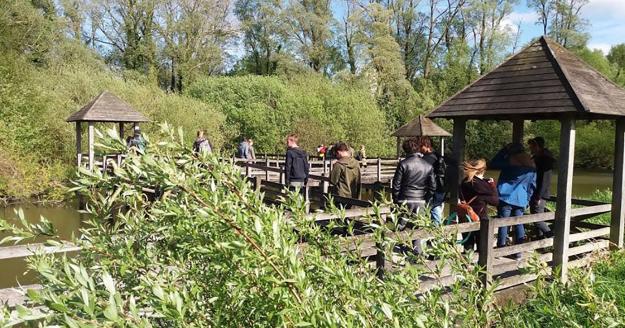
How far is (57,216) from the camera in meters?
16.8

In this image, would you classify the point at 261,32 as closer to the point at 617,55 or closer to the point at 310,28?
the point at 310,28

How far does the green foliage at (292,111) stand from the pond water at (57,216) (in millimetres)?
A: 8414

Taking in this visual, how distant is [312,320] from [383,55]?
35.1m

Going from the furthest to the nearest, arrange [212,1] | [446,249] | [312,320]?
[212,1] < [446,249] < [312,320]

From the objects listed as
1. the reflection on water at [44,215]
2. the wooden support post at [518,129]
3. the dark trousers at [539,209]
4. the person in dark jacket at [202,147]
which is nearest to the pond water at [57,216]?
the reflection on water at [44,215]

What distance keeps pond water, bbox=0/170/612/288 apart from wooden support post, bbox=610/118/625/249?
708 centimetres

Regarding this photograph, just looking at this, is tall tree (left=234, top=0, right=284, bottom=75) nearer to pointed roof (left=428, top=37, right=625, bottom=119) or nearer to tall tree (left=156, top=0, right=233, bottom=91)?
tall tree (left=156, top=0, right=233, bottom=91)

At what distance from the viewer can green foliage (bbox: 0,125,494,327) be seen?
1726 millimetres

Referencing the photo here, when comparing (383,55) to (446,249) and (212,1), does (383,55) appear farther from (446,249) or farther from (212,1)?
(446,249)

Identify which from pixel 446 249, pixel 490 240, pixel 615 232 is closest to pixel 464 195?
pixel 490 240

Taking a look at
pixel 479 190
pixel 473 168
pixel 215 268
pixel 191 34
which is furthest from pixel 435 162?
pixel 191 34

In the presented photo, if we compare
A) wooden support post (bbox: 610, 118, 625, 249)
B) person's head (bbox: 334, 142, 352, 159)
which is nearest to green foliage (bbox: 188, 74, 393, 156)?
person's head (bbox: 334, 142, 352, 159)

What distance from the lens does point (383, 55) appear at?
35.5 meters

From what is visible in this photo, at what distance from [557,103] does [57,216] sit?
Result: 15363mm
